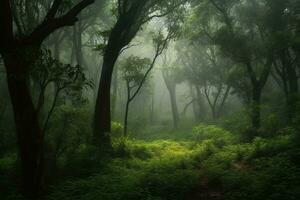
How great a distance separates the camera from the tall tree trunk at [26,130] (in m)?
8.05

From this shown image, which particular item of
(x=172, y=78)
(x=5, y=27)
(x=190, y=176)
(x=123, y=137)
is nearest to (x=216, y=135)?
Answer: (x=123, y=137)

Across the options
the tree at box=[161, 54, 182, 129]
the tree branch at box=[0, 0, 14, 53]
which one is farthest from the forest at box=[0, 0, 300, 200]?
the tree at box=[161, 54, 182, 129]

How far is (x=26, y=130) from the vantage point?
8.50 metres

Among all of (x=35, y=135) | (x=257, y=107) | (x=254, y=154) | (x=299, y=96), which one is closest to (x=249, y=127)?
(x=257, y=107)

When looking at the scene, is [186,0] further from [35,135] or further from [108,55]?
[35,135]

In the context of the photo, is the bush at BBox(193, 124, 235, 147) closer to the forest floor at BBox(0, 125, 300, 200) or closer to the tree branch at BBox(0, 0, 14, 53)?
the forest floor at BBox(0, 125, 300, 200)

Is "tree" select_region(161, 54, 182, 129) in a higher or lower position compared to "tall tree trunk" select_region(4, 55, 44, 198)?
higher

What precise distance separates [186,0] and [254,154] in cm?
1108

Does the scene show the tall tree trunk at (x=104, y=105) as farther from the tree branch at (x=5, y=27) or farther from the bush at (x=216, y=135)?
the tree branch at (x=5, y=27)

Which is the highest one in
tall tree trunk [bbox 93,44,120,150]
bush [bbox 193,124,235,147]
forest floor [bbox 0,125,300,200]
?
tall tree trunk [bbox 93,44,120,150]

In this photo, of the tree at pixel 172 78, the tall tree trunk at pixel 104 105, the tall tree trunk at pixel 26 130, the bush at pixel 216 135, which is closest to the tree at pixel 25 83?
the tall tree trunk at pixel 26 130

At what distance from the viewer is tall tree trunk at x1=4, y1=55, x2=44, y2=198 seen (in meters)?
8.05

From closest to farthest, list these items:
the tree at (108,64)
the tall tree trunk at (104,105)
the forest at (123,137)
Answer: the forest at (123,137), the tree at (108,64), the tall tree trunk at (104,105)

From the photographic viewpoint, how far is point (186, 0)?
19.6 metres
